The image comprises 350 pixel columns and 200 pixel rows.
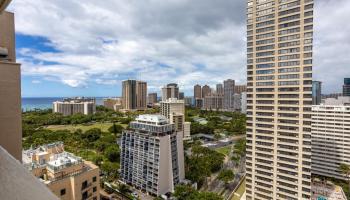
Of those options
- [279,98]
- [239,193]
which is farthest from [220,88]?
[279,98]

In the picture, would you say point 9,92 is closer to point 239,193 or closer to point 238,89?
point 239,193

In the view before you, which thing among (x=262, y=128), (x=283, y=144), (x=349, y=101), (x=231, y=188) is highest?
(x=349, y=101)

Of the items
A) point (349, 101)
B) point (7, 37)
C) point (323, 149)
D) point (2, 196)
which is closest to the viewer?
point (2, 196)

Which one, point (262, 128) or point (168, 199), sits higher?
point (262, 128)

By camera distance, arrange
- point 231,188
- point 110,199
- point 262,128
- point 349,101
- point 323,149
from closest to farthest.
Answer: point 262,128 < point 110,199 < point 231,188 < point 323,149 < point 349,101

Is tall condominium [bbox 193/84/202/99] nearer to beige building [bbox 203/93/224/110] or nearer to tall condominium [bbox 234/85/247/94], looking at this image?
beige building [bbox 203/93/224/110]

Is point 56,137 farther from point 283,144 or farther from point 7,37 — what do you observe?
point 7,37

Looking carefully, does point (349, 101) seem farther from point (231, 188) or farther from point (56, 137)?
point (56, 137)

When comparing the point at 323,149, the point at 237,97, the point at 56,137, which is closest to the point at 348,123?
the point at 323,149

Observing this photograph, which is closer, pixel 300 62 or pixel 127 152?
pixel 300 62

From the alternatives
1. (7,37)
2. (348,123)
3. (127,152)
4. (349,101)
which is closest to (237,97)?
(349,101)

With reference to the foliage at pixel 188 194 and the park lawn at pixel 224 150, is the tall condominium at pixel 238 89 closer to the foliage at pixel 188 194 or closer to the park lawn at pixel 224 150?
the park lawn at pixel 224 150
